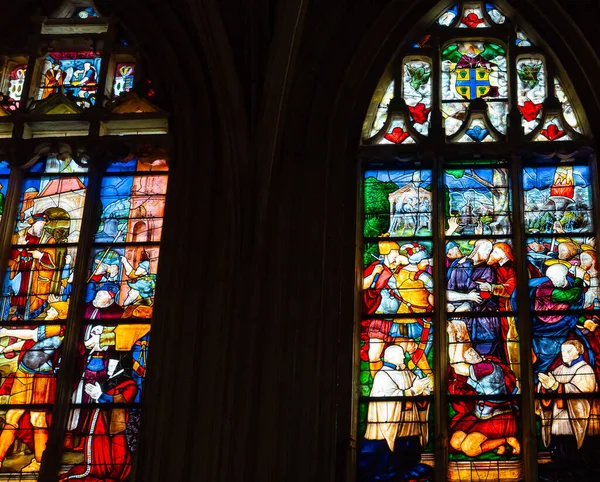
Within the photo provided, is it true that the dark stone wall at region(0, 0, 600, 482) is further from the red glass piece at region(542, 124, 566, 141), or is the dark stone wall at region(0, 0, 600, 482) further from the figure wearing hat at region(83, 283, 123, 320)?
the figure wearing hat at region(83, 283, 123, 320)

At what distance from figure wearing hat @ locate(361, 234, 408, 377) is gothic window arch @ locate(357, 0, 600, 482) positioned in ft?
0.04

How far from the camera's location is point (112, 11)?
1197cm

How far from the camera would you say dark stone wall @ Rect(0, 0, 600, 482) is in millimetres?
9695

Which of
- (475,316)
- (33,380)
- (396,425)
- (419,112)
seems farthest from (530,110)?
(33,380)

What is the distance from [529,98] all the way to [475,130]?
1.86 feet

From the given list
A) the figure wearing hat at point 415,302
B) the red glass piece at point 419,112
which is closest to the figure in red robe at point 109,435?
the figure wearing hat at point 415,302

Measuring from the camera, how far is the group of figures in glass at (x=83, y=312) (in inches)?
397

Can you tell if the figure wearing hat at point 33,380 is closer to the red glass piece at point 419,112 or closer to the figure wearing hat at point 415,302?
the figure wearing hat at point 415,302

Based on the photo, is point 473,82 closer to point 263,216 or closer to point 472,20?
point 472,20

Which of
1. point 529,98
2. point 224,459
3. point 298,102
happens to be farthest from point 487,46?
point 224,459

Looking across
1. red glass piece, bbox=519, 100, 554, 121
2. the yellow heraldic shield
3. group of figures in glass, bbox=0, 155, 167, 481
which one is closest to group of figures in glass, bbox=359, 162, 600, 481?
red glass piece, bbox=519, 100, 554, 121

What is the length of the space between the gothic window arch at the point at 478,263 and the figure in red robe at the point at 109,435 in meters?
1.74

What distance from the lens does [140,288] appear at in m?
10.7

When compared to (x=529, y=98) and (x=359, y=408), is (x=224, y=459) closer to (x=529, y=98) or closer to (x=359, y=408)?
(x=359, y=408)
